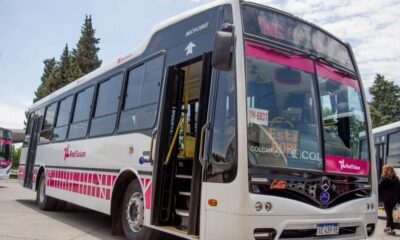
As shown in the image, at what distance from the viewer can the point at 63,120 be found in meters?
10.9

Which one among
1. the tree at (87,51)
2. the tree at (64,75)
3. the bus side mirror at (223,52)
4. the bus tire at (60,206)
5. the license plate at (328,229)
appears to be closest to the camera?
the bus side mirror at (223,52)

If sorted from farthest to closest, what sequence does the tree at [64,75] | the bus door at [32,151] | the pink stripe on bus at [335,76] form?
the tree at [64,75] < the bus door at [32,151] < the pink stripe on bus at [335,76]

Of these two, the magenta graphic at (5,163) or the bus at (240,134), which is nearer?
the bus at (240,134)

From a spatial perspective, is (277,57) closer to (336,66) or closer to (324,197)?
(336,66)

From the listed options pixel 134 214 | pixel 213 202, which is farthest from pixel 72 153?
pixel 213 202

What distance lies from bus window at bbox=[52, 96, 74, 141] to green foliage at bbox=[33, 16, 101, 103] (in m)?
30.3

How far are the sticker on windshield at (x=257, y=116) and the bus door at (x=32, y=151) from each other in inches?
371

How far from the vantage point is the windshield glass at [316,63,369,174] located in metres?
5.50

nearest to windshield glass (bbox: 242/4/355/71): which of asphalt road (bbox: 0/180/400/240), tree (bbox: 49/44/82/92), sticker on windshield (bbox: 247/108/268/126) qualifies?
sticker on windshield (bbox: 247/108/268/126)

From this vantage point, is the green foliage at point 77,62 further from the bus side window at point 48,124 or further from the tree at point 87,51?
the bus side window at point 48,124

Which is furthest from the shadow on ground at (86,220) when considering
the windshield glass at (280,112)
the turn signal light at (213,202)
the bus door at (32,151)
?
the windshield glass at (280,112)

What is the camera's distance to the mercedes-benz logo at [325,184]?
5141 mm

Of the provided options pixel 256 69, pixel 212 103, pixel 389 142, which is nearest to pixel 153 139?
pixel 212 103

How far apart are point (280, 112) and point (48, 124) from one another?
28.3 feet
